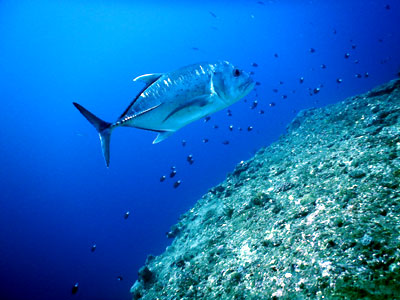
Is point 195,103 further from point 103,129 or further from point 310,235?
point 310,235

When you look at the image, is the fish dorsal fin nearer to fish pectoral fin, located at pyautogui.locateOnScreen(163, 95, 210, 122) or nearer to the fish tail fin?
fish pectoral fin, located at pyautogui.locateOnScreen(163, 95, 210, 122)

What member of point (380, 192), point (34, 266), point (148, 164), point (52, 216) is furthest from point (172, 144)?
point (380, 192)

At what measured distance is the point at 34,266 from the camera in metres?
40.9

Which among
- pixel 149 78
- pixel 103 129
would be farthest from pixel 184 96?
pixel 103 129

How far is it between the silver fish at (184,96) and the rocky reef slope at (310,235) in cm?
249

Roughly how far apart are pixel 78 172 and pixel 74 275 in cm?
7653

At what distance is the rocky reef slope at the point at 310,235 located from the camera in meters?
2.68

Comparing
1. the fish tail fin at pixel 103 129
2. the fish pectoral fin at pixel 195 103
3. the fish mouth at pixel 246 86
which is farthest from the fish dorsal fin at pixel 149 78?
the fish mouth at pixel 246 86

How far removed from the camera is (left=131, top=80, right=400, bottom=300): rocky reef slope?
2675 millimetres

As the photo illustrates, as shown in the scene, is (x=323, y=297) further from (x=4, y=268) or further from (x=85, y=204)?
(x=85, y=204)

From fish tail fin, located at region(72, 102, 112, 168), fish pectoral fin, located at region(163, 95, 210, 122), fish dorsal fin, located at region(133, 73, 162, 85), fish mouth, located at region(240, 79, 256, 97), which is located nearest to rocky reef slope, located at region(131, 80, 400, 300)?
fish mouth, located at region(240, 79, 256, 97)

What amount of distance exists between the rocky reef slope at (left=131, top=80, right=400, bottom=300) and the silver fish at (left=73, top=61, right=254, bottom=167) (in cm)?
249

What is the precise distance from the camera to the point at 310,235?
143 inches

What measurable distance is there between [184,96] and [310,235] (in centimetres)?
296
